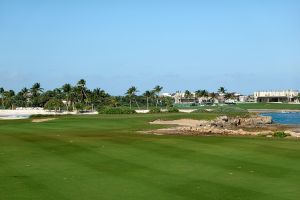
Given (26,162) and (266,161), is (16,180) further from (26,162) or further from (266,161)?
(266,161)

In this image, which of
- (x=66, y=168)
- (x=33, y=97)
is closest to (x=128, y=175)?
(x=66, y=168)

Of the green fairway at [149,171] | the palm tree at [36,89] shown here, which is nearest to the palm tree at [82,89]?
the palm tree at [36,89]

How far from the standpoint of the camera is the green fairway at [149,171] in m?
15.4

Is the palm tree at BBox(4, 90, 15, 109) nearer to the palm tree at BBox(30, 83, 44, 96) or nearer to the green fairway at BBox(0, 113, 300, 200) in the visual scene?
the palm tree at BBox(30, 83, 44, 96)

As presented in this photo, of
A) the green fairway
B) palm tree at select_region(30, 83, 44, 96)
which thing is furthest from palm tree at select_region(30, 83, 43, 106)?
the green fairway

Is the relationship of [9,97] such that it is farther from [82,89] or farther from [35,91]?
[82,89]

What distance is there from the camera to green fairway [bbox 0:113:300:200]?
15.4 metres

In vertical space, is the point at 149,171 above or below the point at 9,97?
below

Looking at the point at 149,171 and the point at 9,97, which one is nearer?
the point at 149,171

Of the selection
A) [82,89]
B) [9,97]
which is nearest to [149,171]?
[82,89]

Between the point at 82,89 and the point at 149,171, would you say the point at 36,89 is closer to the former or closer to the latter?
the point at 82,89

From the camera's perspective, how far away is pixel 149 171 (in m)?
19.2

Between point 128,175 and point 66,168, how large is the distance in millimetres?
3129

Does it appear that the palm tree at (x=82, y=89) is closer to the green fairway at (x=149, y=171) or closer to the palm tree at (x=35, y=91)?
the palm tree at (x=35, y=91)
